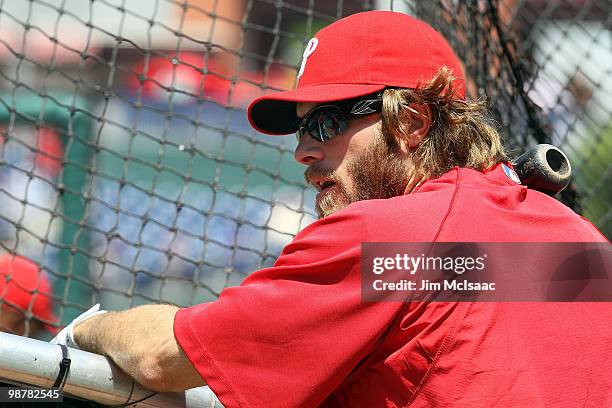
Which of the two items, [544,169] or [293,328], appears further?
[544,169]

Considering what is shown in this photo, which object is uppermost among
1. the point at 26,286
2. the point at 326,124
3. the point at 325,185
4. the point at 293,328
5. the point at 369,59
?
the point at 369,59

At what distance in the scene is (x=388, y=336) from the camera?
1.59m

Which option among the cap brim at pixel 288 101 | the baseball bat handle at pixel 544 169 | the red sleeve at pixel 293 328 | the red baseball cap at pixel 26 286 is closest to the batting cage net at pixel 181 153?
the red baseball cap at pixel 26 286

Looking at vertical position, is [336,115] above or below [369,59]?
below

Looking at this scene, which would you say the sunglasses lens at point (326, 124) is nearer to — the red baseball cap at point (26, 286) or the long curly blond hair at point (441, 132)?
the long curly blond hair at point (441, 132)

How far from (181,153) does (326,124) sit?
9.22ft

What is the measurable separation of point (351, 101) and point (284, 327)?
0.64 meters

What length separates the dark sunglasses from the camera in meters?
2.00

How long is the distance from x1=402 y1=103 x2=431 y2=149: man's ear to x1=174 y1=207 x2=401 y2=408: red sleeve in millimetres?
407

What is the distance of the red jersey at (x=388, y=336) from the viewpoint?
1.55 m

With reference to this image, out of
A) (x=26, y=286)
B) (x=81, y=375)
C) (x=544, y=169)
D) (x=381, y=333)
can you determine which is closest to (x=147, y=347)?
(x=81, y=375)

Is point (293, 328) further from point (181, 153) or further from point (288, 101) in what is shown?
point (181, 153)

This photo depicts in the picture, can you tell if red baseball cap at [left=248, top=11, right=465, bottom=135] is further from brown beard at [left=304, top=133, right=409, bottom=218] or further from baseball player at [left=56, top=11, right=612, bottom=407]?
baseball player at [left=56, top=11, right=612, bottom=407]

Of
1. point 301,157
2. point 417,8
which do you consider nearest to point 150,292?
point 417,8
